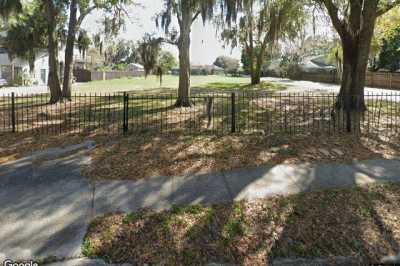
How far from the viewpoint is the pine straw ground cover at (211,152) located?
5754 millimetres

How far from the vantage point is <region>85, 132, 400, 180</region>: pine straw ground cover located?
5754 mm

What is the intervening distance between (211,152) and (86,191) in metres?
2.57

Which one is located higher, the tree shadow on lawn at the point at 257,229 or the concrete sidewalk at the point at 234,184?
the concrete sidewalk at the point at 234,184

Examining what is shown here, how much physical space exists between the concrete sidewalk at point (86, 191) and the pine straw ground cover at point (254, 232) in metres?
0.27

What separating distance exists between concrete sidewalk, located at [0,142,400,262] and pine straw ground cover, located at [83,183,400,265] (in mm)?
270

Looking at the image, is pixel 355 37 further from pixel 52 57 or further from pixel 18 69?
pixel 18 69

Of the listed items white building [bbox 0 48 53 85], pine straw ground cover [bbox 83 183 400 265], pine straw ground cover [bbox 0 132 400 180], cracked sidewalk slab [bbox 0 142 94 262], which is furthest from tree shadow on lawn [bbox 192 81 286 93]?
pine straw ground cover [bbox 83 183 400 265]

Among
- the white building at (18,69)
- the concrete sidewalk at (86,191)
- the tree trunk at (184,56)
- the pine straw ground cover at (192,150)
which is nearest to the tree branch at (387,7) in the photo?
the pine straw ground cover at (192,150)

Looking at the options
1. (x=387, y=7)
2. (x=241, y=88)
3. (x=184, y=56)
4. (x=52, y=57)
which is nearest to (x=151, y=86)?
(x=241, y=88)

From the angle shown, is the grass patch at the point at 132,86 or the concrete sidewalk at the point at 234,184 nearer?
the concrete sidewalk at the point at 234,184

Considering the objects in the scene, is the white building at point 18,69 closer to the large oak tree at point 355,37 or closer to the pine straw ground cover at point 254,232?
the large oak tree at point 355,37

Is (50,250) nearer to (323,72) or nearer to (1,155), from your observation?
(1,155)

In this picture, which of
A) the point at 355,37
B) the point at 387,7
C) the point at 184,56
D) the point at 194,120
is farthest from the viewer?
the point at 184,56

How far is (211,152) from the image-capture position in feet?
21.8
